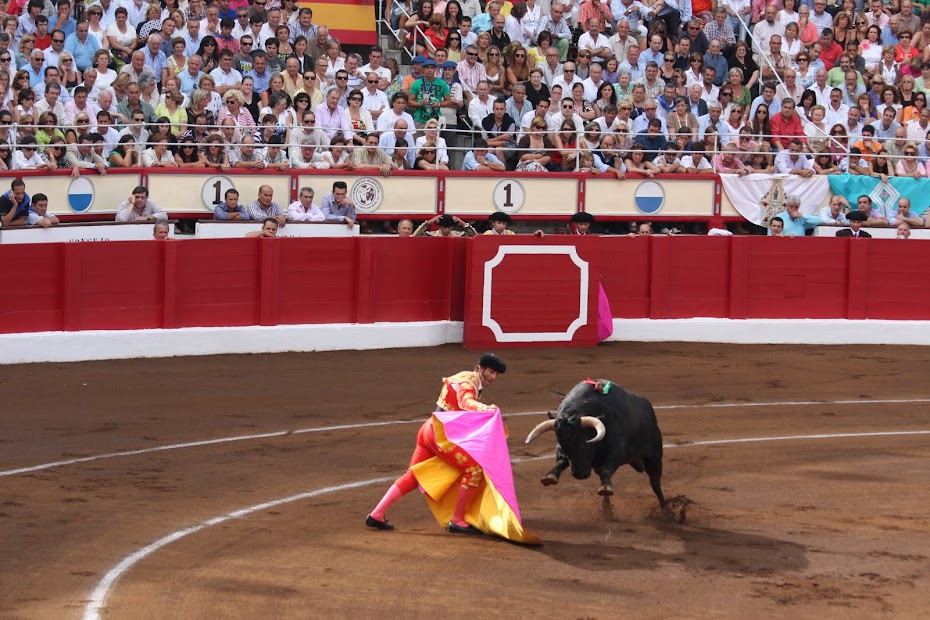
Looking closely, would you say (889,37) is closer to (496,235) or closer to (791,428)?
(496,235)

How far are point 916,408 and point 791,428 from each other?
5.96ft

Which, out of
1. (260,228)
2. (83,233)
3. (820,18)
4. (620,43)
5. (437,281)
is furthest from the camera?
(820,18)

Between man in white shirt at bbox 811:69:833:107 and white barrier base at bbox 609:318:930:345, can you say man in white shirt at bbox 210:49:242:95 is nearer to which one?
white barrier base at bbox 609:318:930:345

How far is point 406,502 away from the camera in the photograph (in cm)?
917

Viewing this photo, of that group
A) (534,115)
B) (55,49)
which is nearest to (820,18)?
(534,115)

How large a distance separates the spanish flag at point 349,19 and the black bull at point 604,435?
1243 cm

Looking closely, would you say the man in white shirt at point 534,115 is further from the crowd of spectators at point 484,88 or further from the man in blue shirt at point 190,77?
the man in blue shirt at point 190,77

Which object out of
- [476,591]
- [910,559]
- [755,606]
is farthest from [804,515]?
[476,591]

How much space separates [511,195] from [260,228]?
355 cm

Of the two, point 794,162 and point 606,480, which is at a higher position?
point 794,162

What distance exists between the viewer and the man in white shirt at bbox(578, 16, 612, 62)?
19688 millimetres

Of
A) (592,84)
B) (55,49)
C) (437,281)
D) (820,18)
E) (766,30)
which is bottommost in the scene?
(437,281)

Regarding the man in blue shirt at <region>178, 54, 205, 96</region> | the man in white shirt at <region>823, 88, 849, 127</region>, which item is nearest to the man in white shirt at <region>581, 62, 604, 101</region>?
the man in white shirt at <region>823, 88, 849, 127</region>

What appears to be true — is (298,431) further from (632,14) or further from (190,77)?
(632,14)
